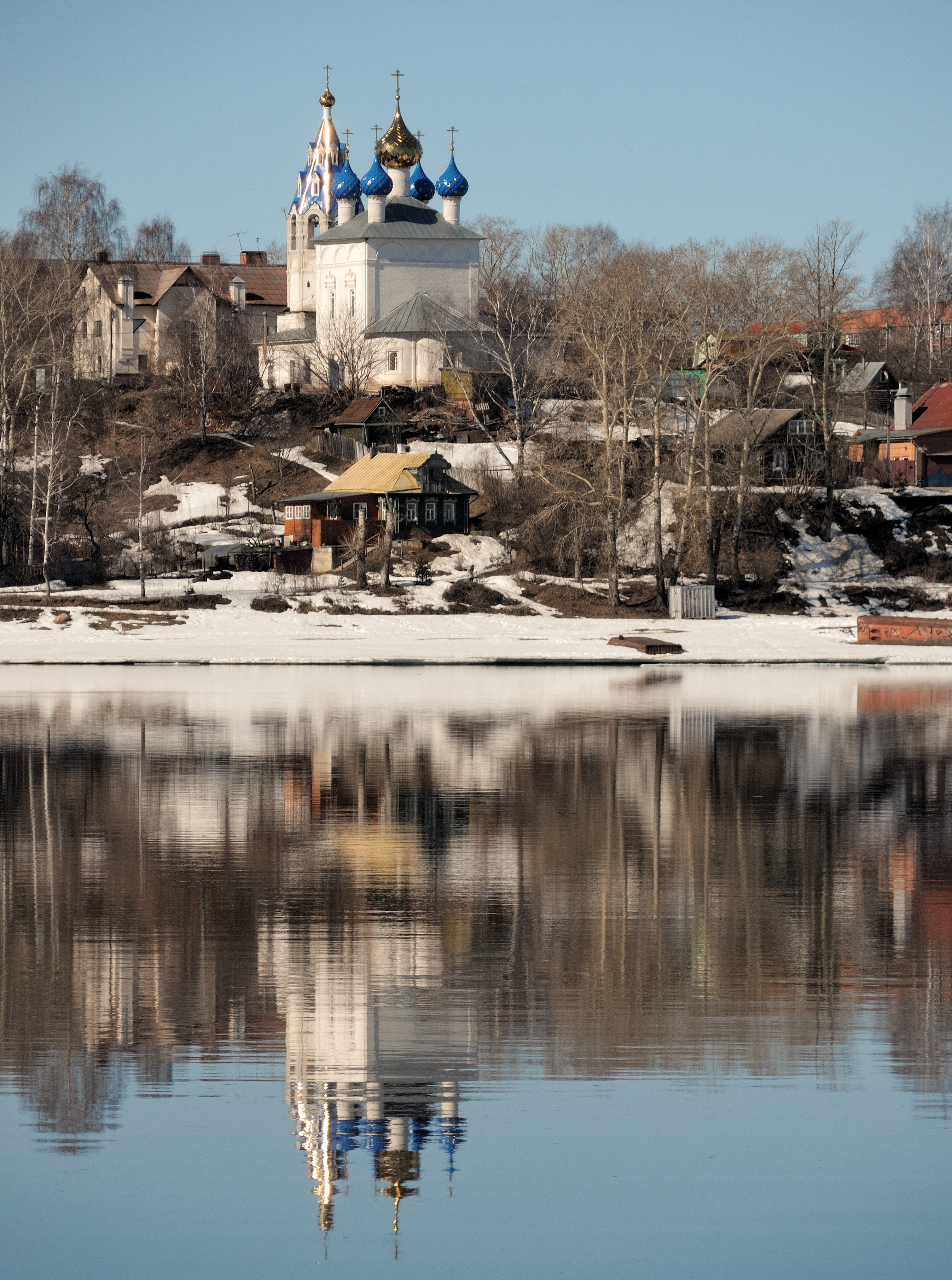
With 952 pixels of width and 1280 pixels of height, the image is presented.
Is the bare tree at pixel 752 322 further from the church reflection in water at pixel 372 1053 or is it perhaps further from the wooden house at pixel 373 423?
the church reflection in water at pixel 372 1053

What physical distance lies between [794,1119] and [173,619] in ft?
137

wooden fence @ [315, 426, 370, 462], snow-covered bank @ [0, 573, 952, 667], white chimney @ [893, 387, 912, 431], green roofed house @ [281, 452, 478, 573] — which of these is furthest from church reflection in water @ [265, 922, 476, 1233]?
white chimney @ [893, 387, 912, 431]

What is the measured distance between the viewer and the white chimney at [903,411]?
74.8 metres

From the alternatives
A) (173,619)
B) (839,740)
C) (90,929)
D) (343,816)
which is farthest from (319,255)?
(90,929)

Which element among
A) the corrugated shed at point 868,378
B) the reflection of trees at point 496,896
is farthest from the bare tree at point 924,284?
the reflection of trees at point 496,896

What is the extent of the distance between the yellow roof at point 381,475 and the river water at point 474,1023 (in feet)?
131

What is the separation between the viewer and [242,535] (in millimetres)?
62875

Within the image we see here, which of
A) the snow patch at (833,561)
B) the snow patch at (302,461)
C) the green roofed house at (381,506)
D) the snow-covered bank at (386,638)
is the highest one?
the snow patch at (302,461)

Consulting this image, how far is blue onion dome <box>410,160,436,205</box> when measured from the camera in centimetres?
8625

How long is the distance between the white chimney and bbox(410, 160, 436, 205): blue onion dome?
27.7 metres

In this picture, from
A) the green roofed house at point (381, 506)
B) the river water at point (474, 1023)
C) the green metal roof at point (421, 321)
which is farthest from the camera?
the green metal roof at point (421, 321)

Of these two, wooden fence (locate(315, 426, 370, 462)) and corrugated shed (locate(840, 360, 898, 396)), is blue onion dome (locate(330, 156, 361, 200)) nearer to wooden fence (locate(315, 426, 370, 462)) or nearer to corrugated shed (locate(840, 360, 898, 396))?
wooden fence (locate(315, 426, 370, 462))

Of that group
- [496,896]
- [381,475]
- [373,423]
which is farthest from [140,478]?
[496,896]

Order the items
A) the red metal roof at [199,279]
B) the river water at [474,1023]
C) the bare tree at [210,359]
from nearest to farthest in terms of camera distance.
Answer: the river water at [474,1023] → the bare tree at [210,359] → the red metal roof at [199,279]
